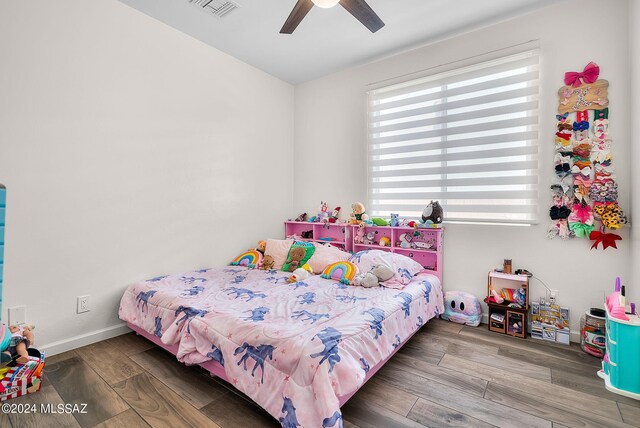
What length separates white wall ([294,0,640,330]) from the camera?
224 centimetres

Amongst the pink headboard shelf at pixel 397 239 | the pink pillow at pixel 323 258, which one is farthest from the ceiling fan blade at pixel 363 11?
the pink pillow at pixel 323 258

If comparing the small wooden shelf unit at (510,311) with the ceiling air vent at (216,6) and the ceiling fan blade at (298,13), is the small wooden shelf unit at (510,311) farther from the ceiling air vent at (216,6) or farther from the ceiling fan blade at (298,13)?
the ceiling air vent at (216,6)

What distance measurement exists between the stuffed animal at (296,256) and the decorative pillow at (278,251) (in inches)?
4.4

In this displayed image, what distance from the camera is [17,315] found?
2.00 metres

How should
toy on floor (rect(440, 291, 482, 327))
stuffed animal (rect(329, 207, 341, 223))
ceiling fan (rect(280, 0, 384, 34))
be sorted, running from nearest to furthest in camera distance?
ceiling fan (rect(280, 0, 384, 34)), toy on floor (rect(440, 291, 482, 327)), stuffed animal (rect(329, 207, 341, 223))

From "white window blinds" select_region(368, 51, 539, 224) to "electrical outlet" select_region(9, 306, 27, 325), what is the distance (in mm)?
3146

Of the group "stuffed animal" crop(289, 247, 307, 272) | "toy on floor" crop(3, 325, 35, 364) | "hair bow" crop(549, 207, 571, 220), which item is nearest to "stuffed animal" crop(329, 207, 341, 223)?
"stuffed animal" crop(289, 247, 307, 272)

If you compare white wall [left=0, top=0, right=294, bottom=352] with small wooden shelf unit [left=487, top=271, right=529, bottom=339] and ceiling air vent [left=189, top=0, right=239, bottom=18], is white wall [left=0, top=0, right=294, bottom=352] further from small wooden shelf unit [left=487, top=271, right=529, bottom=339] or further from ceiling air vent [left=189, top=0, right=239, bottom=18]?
small wooden shelf unit [left=487, top=271, right=529, bottom=339]

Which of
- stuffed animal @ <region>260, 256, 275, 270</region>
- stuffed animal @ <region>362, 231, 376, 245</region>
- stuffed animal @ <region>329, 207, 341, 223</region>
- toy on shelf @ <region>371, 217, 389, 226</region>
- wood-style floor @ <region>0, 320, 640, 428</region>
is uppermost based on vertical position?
stuffed animal @ <region>329, 207, 341, 223</region>

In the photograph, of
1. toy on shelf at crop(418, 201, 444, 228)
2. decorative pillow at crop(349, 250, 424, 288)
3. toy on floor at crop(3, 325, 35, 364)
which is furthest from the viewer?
toy on shelf at crop(418, 201, 444, 228)

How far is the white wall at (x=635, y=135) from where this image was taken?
78.7 inches

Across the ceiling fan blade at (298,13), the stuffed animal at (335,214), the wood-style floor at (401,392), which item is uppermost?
the ceiling fan blade at (298,13)

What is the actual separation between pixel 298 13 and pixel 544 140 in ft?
7.41

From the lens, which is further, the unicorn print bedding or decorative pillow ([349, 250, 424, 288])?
decorative pillow ([349, 250, 424, 288])
